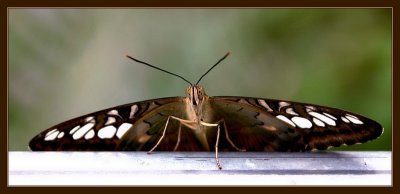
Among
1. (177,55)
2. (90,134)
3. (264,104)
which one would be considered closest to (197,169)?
(264,104)

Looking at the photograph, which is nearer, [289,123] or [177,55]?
[289,123]

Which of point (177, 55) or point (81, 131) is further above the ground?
point (177, 55)

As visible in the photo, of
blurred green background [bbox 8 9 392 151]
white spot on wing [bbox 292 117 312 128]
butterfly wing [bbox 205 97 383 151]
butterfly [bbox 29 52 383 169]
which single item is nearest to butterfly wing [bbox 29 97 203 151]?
butterfly [bbox 29 52 383 169]

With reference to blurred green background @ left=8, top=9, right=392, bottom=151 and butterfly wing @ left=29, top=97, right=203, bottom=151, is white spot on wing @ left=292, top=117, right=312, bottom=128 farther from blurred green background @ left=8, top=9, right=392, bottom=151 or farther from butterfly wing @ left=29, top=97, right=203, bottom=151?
blurred green background @ left=8, top=9, right=392, bottom=151

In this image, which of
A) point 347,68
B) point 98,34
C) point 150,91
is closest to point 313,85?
point 347,68

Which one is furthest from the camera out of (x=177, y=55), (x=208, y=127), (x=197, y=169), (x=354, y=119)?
(x=177, y=55)

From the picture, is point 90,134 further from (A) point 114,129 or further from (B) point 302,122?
(B) point 302,122
